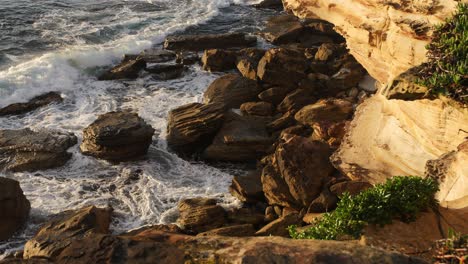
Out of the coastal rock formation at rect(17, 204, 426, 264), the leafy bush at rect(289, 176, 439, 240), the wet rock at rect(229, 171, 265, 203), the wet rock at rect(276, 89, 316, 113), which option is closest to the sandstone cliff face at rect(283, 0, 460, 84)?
the wet rock at rect(276, 89, 316, 113)

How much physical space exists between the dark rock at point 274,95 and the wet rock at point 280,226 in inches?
339

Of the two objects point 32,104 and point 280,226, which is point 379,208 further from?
point 32,104

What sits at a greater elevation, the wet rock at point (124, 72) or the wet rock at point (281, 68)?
the wet rock at point (281, 68)

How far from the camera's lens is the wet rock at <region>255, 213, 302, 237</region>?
14771 mm

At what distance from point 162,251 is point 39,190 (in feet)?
40.4

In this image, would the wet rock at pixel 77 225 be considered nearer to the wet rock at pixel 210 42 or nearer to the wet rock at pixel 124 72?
the wet rock at pixel 124 72

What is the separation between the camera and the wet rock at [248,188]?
1733 cm

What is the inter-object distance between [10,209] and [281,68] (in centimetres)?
1361

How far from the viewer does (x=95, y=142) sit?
65.6 feet

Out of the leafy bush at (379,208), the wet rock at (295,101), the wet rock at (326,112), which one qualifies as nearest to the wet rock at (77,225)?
the leafy bush at (379,208)

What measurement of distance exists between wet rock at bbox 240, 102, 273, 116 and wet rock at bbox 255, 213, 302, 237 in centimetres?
759

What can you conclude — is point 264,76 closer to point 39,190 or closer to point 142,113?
point 142,113

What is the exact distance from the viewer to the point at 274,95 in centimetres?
2308

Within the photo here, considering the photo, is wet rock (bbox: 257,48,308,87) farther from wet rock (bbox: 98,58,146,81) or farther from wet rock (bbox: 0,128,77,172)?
wet rock (bbox: 0,128,77,172)
